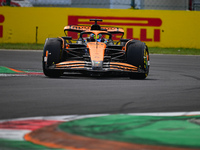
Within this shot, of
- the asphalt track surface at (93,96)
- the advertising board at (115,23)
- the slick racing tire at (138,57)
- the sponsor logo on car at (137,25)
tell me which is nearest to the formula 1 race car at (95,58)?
the slick racing tire at (138,57)

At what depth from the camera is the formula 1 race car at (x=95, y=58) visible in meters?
10.4

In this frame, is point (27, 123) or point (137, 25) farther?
point (137, 25)

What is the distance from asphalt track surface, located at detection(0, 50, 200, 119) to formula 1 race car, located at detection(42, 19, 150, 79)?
0.29 metres

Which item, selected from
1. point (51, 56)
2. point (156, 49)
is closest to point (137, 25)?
point (156, 49)

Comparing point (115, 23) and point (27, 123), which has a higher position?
point (115, 23)

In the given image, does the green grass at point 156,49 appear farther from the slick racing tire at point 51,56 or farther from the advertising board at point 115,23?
the slick racing tire at point 51,56

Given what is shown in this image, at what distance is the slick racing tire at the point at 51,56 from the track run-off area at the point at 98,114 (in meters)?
0.46

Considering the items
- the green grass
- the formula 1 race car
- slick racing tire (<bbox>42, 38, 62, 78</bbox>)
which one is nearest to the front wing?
the formula 1 race car

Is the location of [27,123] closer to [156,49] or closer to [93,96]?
[93,96]

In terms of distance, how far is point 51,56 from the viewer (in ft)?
34.7

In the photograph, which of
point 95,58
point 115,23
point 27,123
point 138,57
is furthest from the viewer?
point 115,23

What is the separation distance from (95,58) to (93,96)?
2896mm

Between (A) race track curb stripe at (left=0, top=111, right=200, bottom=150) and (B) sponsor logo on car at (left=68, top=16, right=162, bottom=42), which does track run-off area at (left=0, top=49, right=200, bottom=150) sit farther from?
(B) sponsor logo on car at (left=68, top=16, right=162, bottom=42)

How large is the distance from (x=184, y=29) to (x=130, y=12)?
235 centimetres
